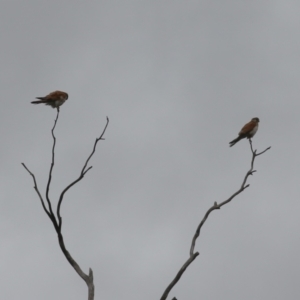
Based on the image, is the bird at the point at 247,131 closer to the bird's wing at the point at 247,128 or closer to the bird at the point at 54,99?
the bird's wing at the point at 247,128

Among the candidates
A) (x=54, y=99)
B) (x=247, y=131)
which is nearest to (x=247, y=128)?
(x=247, y=131)

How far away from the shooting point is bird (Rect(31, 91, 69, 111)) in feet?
47.7

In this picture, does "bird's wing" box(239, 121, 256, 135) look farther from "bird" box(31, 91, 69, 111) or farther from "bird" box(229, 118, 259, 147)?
"bird" box(31, 91, 69, 111)

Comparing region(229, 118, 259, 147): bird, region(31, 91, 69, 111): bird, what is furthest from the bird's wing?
region(31, 91, 69, 111): bird

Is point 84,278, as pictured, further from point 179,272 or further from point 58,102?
point 58,102

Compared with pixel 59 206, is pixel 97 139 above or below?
above

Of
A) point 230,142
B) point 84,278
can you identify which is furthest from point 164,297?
point 230,142

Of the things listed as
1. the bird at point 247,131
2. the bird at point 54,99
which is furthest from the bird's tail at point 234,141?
the bird at point 54,99

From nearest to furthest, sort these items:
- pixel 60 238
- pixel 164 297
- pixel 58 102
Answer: pixel 164 297 → pixel 60 238 → pixel 58 102

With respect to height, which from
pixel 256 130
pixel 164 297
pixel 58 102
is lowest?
pixel 164 297

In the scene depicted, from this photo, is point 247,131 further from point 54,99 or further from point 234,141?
point 54,99

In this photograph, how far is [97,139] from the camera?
10.2 m

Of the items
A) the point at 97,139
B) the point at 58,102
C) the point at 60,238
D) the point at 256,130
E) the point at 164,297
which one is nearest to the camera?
the point at 164,297

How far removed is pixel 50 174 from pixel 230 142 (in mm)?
7817
